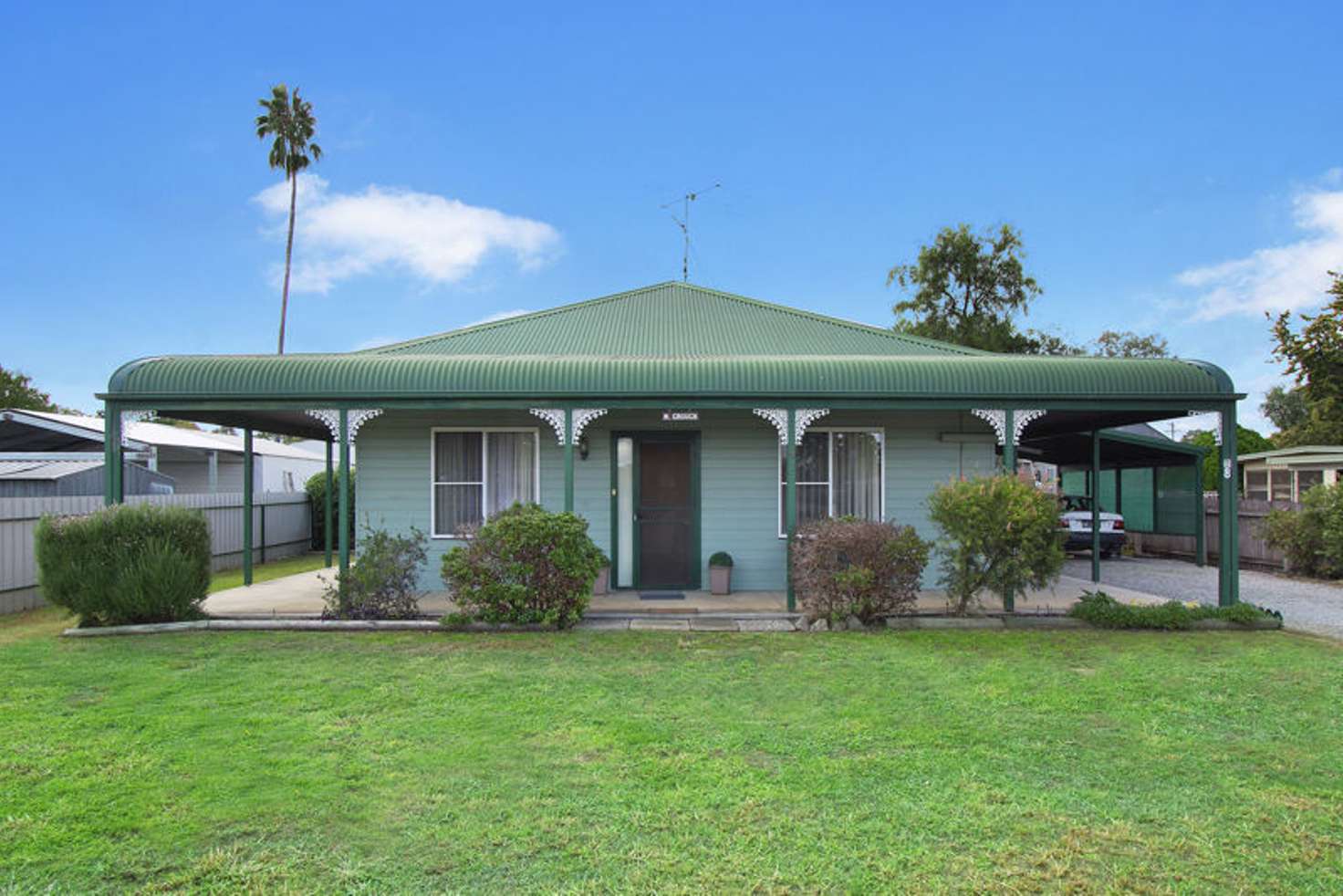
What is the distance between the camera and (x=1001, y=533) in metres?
8.35

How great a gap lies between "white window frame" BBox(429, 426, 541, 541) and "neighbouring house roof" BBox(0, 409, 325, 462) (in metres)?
7.41

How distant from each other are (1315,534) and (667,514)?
38.2 ft

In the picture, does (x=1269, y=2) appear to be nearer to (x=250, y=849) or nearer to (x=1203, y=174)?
(x=1203, y=174)

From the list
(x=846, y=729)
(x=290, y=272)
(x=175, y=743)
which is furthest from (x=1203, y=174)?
(x=290, y=272)

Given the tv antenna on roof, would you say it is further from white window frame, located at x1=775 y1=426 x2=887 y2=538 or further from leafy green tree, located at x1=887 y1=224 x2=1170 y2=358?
leafy green tree, located at x1=887 y1=224 x2=1170 y2=358

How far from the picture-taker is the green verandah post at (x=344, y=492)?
29.5 ft

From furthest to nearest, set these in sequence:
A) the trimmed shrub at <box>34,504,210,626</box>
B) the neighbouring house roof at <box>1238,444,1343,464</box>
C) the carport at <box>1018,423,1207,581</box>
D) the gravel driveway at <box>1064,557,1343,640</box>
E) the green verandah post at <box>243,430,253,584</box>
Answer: the neighbouring house roof at <box>1238,444,1343,464</box>
the carport at <box>1018,423,1207,581</box>
the green verandah post at <box>243,430,253,584</box>
the gravel driveway at <box>1064,557,1343,640</box>
the trimmed shrub at <box>34,504,210,626</box>

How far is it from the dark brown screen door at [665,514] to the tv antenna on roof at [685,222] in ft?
19.8

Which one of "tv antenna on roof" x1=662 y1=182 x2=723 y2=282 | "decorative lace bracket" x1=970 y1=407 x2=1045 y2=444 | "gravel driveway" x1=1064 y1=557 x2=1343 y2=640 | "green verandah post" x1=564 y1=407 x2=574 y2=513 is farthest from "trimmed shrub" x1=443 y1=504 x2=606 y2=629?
"tv antenna on roof" x1=662 y1=182 x2=723 y2=282

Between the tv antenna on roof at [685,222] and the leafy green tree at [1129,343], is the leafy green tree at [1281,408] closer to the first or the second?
the leafy green tree at [1129,343]

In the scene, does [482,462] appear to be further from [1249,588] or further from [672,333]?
[1249,588]

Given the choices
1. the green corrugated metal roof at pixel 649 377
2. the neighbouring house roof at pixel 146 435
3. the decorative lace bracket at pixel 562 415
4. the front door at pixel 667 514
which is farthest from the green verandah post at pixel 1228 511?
the neighbouring house roof at pixel 146 435

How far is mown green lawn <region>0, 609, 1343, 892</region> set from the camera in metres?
3.23

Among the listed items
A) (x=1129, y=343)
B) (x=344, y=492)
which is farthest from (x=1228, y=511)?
(x=1129, y=343)
